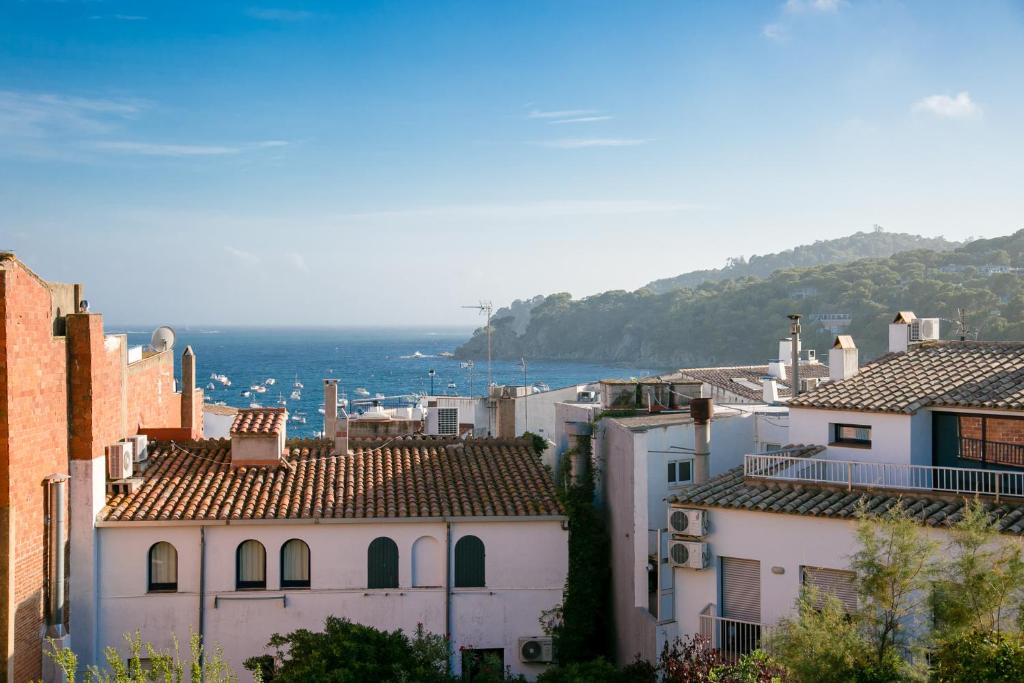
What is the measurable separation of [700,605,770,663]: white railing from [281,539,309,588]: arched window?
8.06 metres

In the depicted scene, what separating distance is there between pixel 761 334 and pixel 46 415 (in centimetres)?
13995

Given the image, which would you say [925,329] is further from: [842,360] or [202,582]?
[202,582]

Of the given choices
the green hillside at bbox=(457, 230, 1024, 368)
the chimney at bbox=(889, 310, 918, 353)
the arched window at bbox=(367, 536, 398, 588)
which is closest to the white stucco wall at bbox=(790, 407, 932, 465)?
the chimney at bbox=(889, 310, 918, 353)

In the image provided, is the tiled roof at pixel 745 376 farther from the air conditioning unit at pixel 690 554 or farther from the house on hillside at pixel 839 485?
the air conditioning unit at pixel 690 554

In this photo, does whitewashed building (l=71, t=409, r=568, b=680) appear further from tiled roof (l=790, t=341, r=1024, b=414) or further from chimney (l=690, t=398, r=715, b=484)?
tiled roof (l=790, t=341, r=1024, b=414)

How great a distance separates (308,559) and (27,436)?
19.5 ft

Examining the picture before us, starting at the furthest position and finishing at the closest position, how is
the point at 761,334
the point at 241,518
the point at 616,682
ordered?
the point at 761,334
the point at 241,518
the point at 616,682

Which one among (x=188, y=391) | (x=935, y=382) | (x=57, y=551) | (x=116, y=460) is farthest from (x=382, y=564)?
(x=935, y=382)

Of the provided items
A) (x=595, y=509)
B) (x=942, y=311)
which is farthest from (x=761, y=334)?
(x=595, y=509)

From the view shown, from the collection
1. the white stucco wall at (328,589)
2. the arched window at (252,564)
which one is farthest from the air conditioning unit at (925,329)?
the arched window at (252,564)

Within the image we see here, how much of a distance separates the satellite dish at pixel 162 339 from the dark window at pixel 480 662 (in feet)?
41.1

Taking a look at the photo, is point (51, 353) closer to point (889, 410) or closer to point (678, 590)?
point (678, 590)

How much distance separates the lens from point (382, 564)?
67.1 feet

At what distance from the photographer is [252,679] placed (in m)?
20.1
